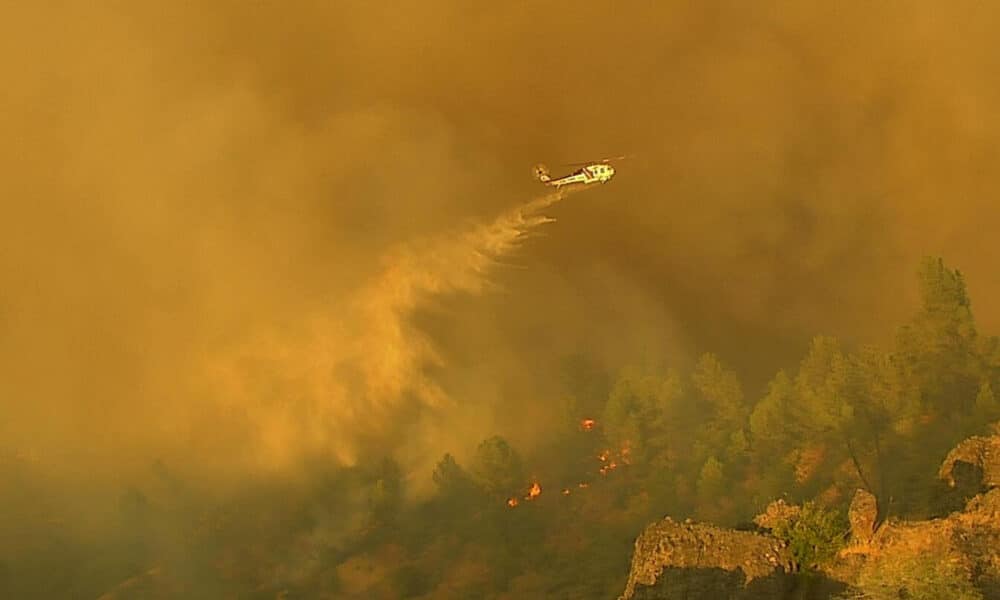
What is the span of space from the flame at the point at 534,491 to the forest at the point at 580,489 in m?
0.14

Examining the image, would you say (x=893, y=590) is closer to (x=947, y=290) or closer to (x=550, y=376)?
(x=947, y=290)

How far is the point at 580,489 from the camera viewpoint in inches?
3076

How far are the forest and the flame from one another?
0.47 feet

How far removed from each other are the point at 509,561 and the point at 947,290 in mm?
33493

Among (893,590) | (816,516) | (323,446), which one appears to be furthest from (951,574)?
(323,446)

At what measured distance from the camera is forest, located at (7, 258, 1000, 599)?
61.4m

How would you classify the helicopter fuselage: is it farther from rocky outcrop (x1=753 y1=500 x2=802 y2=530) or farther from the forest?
rocky outcrop (x1=753 y1=500 x2=802 y2=530)

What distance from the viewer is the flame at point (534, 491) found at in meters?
76.0

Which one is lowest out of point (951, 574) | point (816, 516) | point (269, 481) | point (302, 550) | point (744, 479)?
point (951, 574)

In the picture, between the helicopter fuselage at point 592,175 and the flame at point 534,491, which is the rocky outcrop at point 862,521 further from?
the flame at point 534,491

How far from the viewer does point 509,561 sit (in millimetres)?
67688

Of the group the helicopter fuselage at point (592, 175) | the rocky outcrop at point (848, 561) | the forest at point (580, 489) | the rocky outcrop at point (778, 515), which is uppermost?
the helicopter fuselage at point (592, 175)

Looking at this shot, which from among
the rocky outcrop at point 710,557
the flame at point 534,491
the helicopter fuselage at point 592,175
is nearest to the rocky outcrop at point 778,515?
the rocky outcrop at point 710,557

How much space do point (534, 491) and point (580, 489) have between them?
146 inches
